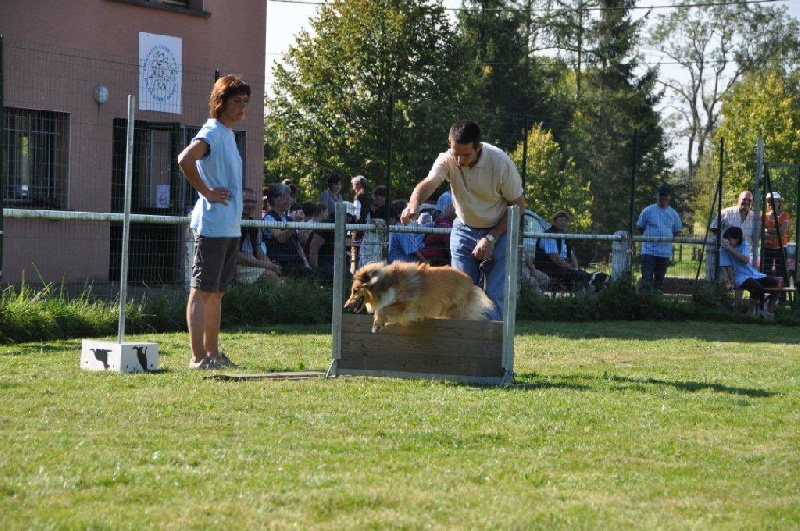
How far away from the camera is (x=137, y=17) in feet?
50.0

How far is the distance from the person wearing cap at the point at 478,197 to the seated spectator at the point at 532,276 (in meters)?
6.49

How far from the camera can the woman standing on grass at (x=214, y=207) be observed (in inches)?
309

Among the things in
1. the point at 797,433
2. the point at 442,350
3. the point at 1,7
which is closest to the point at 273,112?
the point at 1,7

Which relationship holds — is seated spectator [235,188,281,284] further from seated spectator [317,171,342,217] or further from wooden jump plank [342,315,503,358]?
wooden jump plank [342,315,503,358]

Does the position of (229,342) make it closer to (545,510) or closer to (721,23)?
(545,510)

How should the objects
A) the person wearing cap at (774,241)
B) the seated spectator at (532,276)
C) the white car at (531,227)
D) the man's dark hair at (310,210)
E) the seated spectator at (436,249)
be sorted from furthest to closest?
the person wearing cap at (774,241)
the white car at (531,227)
the seated spectator at (532,276)
the seated spectator at (436,249)
the man's dark hair at (310,210)

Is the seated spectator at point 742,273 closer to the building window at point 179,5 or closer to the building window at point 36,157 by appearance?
the building window at point 179,5

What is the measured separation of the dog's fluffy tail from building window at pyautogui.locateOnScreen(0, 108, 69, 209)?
23.3 feet

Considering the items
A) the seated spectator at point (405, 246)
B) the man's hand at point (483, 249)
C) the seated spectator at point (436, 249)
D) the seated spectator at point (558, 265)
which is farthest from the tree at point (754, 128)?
the man's hand at point (483, 249)

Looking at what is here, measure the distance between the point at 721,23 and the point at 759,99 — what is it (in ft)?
40.4

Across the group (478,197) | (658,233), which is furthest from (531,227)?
(478,197)

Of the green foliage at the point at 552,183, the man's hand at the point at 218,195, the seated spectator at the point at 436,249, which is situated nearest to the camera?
the man's hand at the point at 218,195

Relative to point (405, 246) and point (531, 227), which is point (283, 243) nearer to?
point (405, 246)

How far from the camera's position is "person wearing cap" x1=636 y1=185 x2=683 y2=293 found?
1612cm
